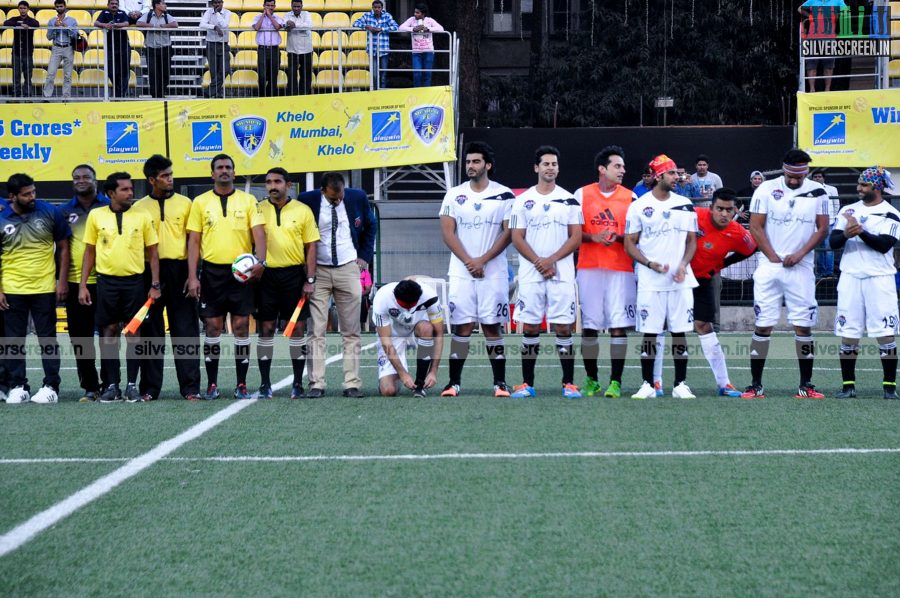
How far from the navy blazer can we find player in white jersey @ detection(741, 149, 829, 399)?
10.9 feet

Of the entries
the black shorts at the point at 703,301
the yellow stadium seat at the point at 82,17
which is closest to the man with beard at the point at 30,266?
the black shorts at the point at 703,301

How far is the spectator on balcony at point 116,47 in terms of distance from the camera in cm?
2027

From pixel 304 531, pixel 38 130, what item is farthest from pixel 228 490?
pixel 38 130

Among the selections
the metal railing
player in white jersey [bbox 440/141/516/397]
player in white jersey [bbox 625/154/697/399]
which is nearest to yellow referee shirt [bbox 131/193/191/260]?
player in white jersey [bbox 440/141/516/397]

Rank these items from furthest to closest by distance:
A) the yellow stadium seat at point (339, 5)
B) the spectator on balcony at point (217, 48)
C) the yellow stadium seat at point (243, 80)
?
1. the yellow stadium seat at point (339, 5)
2. the yellow stadium seat at point (243, 80)
3. the spectator on balcony at point (217, 48)

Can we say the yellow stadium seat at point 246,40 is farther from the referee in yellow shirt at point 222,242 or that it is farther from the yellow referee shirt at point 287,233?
the yellow referee shirt at point 287,233

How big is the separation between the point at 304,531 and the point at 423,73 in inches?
624

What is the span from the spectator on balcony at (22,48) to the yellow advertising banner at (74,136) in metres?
1.41

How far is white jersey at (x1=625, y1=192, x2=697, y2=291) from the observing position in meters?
9.89

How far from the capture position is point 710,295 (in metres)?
10.5

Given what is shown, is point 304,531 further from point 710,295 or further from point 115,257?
point 710,295

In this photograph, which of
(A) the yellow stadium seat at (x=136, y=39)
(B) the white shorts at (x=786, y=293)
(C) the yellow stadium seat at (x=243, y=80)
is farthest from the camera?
(A) the yellow stadium seat at (x=136, y=39)

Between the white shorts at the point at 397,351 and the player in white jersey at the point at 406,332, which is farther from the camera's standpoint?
the white shorts at the point at 397,351

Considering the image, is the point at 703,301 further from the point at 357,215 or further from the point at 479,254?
the point at 357,215
